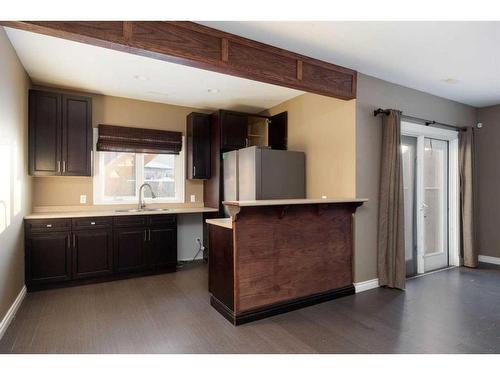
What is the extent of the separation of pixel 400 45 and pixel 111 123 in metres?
3.97

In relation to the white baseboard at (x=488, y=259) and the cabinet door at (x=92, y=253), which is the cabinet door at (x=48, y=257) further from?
the white baseboard at (x=488, y=259)

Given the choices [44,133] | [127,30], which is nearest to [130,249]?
[44,133]

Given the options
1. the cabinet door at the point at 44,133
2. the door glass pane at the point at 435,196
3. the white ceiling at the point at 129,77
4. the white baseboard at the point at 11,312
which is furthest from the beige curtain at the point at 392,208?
the cabinet door at the point at 44,133

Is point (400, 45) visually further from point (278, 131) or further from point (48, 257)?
point (48, 257)

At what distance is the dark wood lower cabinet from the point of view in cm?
350

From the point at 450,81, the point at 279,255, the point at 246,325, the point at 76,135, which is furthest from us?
the point at 76,135

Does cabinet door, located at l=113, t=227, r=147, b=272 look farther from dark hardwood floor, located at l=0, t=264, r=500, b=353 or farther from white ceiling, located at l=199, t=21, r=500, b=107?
white ceiling, located at l=199, t=21, r=500, b=107

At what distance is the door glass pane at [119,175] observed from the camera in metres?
4.51

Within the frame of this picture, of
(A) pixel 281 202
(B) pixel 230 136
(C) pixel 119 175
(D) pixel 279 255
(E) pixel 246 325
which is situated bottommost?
(E) pixel 246 325

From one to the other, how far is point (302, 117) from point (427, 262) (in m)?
2.89

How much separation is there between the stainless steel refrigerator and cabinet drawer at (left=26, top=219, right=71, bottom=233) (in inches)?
87.6

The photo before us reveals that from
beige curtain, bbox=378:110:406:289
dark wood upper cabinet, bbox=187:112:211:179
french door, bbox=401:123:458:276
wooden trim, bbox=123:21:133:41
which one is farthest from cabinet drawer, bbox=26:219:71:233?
french door, bbox=401:123:458:276

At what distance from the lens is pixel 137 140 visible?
15.0 ft
